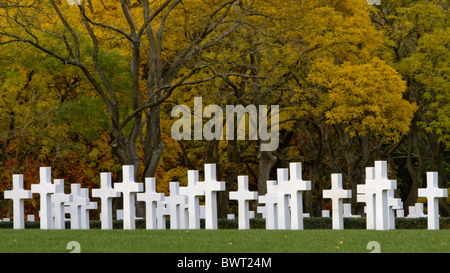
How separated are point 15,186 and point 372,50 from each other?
1889cm

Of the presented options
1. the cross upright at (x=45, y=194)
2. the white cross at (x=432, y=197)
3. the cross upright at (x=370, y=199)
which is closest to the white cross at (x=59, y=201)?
the cross upright at (x=45, y=194)

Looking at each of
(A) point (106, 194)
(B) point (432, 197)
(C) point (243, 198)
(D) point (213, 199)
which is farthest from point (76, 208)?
(B) point (432, 197)

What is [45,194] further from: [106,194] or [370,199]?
[370,199]

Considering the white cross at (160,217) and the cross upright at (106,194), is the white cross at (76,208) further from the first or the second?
the white cross at (160,217)

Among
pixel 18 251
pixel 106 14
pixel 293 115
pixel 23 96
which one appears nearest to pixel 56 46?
pixel 23 96

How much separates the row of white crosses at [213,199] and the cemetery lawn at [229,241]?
1329 mm

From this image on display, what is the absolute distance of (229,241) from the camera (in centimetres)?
1227

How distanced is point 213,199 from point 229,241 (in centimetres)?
357

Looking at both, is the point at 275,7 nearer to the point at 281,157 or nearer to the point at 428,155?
the point at 281,157

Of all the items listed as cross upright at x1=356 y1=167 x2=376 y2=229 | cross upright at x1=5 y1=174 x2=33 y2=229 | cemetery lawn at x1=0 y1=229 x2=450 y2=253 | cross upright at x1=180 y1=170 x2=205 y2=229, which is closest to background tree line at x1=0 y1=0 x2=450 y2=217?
cross upright at x1=5 y1=174 x2=33 y2=229

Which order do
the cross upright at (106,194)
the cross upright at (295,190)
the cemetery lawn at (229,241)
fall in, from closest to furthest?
the cemetery lawn at (229,241), the cross upright at (295,190), the cross upright at (106,194)

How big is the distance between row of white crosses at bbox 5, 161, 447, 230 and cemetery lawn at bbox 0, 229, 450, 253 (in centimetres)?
133

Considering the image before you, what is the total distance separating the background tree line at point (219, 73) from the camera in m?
28.4

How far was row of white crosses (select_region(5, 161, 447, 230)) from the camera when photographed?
1478 cm
